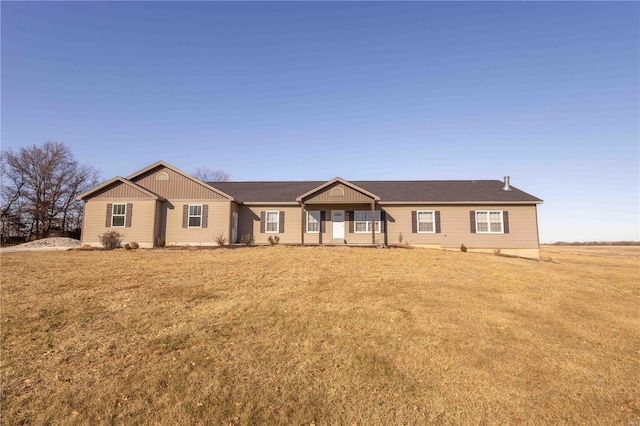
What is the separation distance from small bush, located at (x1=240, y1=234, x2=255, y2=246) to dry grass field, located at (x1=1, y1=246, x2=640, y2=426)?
448 inches

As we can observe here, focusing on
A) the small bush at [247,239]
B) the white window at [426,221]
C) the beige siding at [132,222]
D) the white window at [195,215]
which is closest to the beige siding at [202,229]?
the white window at [195,215]

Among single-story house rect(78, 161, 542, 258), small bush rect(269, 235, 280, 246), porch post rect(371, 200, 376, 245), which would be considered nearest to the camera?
porch post rect(371, 200, 376, 245)

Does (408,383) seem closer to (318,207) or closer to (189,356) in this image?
(189,356)

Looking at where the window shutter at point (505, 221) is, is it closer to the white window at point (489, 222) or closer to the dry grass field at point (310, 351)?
the white window at point (489, 222)

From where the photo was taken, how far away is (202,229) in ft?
73.0

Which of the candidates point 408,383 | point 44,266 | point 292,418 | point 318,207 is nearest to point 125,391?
point 292,418

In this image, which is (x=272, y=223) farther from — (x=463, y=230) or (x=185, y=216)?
(x=463, y=230)

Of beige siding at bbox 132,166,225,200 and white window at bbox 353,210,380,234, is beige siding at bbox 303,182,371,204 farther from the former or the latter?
beige siding at bbox 132,166,225,200

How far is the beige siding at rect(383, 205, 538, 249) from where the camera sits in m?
22.3

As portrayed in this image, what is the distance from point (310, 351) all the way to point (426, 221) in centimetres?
1862

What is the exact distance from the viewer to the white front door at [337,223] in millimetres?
23500

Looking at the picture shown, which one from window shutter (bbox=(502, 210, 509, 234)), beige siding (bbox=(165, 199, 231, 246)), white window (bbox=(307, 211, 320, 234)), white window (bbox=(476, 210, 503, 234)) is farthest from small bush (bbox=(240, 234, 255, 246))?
window shutter (bbox=(502, 210, 509, 234))

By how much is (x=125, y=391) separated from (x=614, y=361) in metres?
8.29

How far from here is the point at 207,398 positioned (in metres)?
4.66
